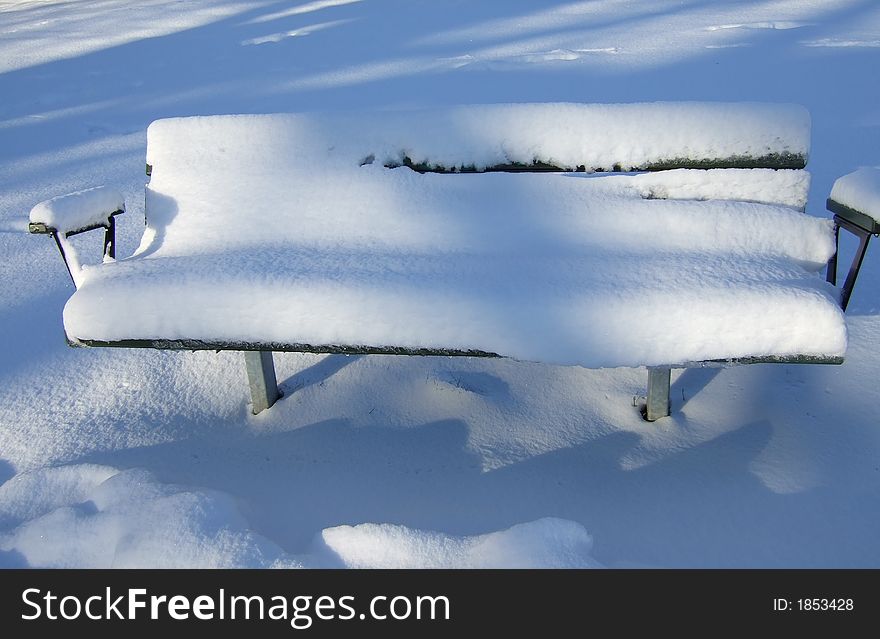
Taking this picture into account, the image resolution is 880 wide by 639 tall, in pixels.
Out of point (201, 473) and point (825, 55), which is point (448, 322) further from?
point (825, 55)

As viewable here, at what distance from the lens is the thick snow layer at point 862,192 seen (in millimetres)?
1866

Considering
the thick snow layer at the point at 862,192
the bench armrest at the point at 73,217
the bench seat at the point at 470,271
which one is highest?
the bench armrest at the point at 73,217

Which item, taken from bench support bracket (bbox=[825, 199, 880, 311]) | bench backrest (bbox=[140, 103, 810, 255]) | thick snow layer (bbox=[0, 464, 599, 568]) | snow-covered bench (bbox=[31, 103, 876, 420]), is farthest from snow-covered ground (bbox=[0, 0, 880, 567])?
bench backrest (bbox=[140, 103, 810, 255])

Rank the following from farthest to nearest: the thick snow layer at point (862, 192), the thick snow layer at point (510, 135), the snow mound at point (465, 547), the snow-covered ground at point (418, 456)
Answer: the thick snow layer at point (510, 135), the thick snow layer at point (862, 192), the snow-covered ground at point (418, 456), the snow mound at point (465, 547)

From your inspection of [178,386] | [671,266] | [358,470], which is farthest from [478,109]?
[178,386]

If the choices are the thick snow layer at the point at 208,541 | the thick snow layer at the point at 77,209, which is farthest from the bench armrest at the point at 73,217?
Answer: the thick snow layer at the point at 208,541

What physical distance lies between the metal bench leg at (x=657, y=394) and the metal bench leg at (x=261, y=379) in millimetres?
1128

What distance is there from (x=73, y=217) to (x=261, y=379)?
70 centimetres

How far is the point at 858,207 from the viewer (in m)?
1.92

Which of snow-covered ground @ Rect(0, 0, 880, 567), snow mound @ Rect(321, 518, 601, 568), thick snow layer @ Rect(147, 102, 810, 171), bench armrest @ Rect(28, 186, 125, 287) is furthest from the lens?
thick snow layer @ Rect(147, 102, 810, 171)

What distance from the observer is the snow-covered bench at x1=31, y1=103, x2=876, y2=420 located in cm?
175

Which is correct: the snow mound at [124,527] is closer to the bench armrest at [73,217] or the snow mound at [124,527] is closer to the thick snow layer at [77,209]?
the bench armrest at [73,217]

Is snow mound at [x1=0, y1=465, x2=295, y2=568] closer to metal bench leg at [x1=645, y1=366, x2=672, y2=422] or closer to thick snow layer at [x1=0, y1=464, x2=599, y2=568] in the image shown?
thick snow layer at [x1=0, y1=464, x2=599, y2=568]

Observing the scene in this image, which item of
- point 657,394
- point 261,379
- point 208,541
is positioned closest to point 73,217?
point 261,379
